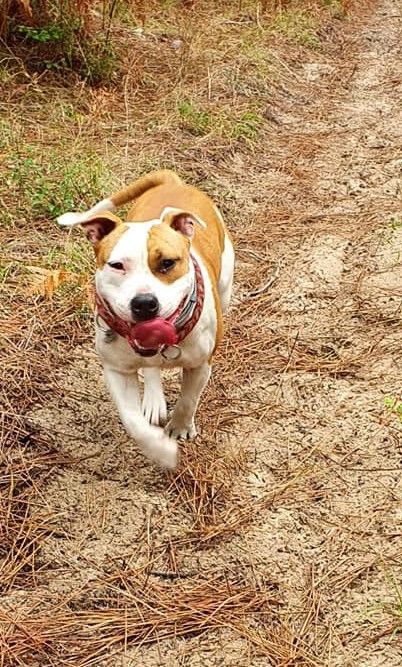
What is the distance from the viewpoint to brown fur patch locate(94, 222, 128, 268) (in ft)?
10.1

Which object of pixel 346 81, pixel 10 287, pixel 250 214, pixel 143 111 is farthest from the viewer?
pixel 346 81

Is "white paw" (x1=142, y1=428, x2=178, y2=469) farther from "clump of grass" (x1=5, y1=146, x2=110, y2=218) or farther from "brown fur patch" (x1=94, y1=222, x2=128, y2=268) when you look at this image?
"clump of grass" (x1=5, y1=146, x2=110, y2=218)

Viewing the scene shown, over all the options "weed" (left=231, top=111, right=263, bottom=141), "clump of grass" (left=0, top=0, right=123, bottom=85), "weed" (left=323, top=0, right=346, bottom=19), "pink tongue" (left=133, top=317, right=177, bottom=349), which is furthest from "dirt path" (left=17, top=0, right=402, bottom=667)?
"weed" (left=323, top=0, right=346, bottom=19)

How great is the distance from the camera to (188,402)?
367cm

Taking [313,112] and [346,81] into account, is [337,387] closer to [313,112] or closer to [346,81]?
[313,112]

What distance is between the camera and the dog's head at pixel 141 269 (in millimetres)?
2941

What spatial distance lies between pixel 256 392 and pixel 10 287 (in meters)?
1.34

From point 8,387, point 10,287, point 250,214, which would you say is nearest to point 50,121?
point 250,214

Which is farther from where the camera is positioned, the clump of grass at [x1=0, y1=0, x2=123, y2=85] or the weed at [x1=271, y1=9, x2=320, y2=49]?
the weed at [x1=271, y1=9, x2=320, y2=49]

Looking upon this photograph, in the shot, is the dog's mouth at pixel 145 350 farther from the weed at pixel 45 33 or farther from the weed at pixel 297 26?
the weed at pixel 297 26

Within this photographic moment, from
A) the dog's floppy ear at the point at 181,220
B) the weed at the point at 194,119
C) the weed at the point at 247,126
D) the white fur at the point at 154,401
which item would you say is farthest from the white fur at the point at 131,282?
the weed at the point at 247,126

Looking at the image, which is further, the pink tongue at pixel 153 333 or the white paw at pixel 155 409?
the white paw at pixel 155 409

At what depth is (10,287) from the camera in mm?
4668

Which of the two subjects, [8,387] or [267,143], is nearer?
[8,387]
